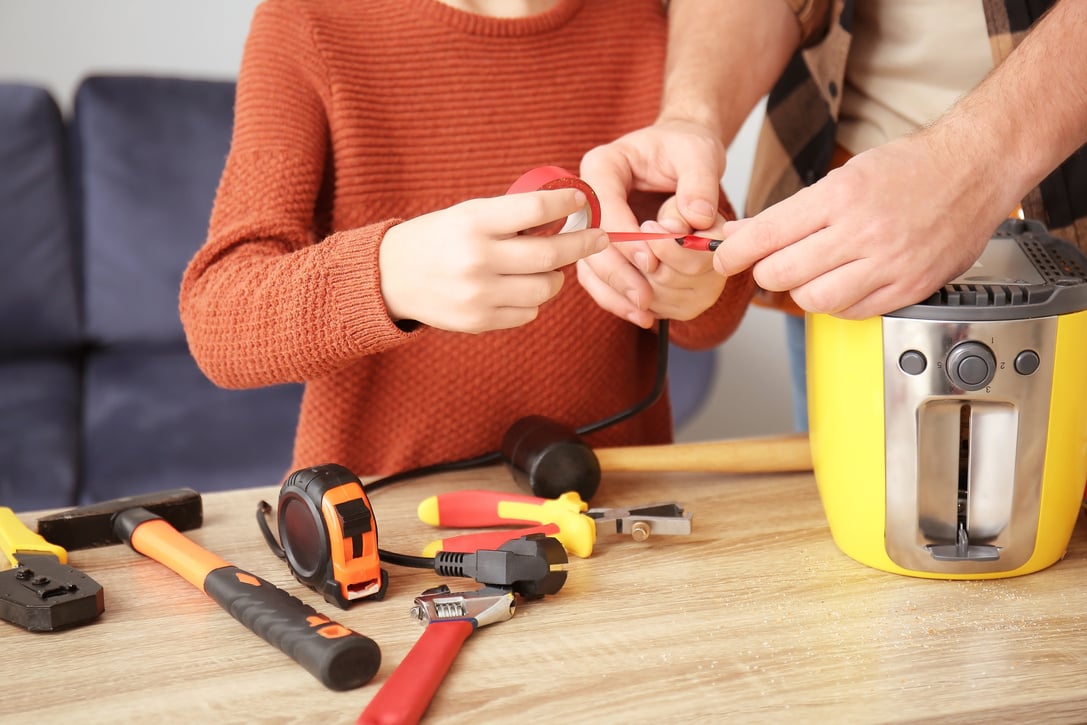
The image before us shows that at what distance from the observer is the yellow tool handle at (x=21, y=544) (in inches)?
31.8

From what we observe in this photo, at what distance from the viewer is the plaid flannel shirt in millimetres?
1042

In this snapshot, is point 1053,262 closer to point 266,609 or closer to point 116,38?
point 266,609

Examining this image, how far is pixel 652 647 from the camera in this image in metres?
0.67

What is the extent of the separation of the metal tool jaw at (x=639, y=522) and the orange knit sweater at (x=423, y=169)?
0.30 metres

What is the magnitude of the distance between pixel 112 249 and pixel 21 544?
1.81m

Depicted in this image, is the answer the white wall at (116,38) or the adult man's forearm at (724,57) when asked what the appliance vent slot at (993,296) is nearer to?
the adult man's forearm at (724,57)

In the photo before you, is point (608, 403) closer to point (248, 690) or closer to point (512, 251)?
point (512, 251)

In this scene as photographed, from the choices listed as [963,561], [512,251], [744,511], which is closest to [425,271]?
[512,251]

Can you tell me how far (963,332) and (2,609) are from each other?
702 mm

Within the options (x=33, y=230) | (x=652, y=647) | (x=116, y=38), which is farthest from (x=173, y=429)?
(x=652, y=647)

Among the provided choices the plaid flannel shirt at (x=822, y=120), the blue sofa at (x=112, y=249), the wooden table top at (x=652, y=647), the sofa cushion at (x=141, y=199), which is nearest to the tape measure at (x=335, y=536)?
the wooden table top at (x=652, y=647)

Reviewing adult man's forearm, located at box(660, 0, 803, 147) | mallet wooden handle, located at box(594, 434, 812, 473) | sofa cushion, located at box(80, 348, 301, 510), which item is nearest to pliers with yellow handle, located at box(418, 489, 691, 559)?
mallet wooden handle, located at box(594, 434, 812, 473)

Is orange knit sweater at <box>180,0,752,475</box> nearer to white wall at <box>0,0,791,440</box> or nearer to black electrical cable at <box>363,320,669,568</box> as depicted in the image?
black electrical cable at <box>363,320,669,568</box>

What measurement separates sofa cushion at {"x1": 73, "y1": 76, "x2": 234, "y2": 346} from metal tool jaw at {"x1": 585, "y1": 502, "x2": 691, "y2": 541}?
1.86 metres
